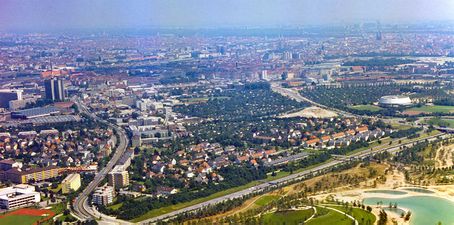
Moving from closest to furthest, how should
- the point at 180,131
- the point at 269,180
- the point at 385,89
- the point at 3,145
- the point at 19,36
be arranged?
the point at 269,180 → the point at 3,145 → the point at 180,131 → the point at 385,89 → the point at 19,36

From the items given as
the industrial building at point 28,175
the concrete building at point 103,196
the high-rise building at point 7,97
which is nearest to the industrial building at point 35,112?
the high-rise building at point 7,97

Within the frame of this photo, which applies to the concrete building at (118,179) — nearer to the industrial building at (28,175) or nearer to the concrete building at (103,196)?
the concrete building at (103,196)

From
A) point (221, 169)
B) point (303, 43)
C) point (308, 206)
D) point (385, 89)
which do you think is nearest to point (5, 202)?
point (221, 169)

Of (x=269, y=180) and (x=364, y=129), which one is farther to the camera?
(x=364, y=129)

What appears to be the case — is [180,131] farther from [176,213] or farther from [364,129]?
[176,213]

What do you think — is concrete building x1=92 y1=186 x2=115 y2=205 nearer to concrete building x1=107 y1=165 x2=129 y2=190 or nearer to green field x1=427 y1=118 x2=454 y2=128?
concrete building x1=107 y1=165 x2=129 y2=190


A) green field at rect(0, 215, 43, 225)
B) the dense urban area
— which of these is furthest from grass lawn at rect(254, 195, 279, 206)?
green field at rect(0, 215, 43, 225)
